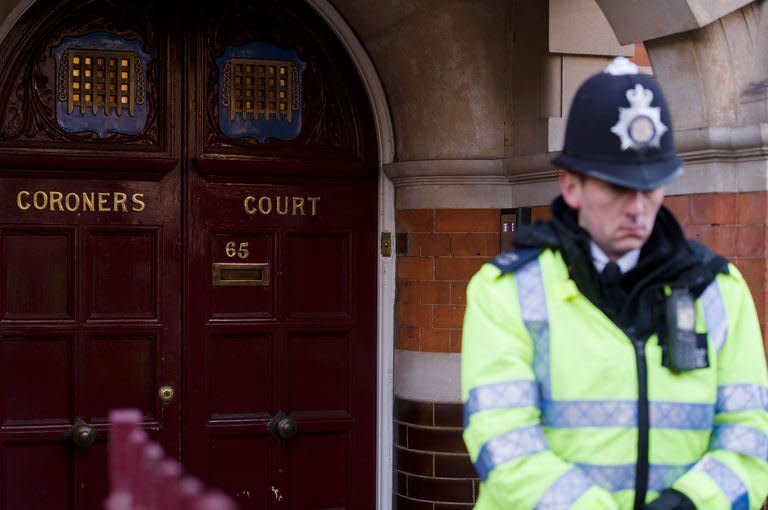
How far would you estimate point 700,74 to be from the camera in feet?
13.6

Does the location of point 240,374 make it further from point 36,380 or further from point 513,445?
point 513,445

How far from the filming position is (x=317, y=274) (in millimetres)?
5512

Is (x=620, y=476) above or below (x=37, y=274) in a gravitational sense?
below

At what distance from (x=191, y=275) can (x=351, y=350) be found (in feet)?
2.78

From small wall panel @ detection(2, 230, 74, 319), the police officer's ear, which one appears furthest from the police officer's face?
small wall panel @ detection(2, 230, 74, 319)

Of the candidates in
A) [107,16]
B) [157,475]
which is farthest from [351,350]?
[157,475]

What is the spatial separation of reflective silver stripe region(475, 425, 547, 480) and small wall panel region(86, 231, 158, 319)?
323cm

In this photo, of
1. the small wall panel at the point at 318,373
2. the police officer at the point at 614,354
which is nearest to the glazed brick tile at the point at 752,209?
the police officer at the point at 614,354

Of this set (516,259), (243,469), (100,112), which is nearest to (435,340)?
(243,469)

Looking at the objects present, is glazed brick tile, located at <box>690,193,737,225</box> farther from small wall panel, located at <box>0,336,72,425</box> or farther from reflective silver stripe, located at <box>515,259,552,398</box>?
small wall panel, located at <box>0,336,72,425</box>

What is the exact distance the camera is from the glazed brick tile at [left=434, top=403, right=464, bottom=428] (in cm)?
533

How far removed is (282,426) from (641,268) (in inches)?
128

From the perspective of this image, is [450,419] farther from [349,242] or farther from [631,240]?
[631,240]

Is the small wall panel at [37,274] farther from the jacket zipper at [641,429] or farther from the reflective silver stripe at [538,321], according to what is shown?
the jacket zipper at [641,429]
